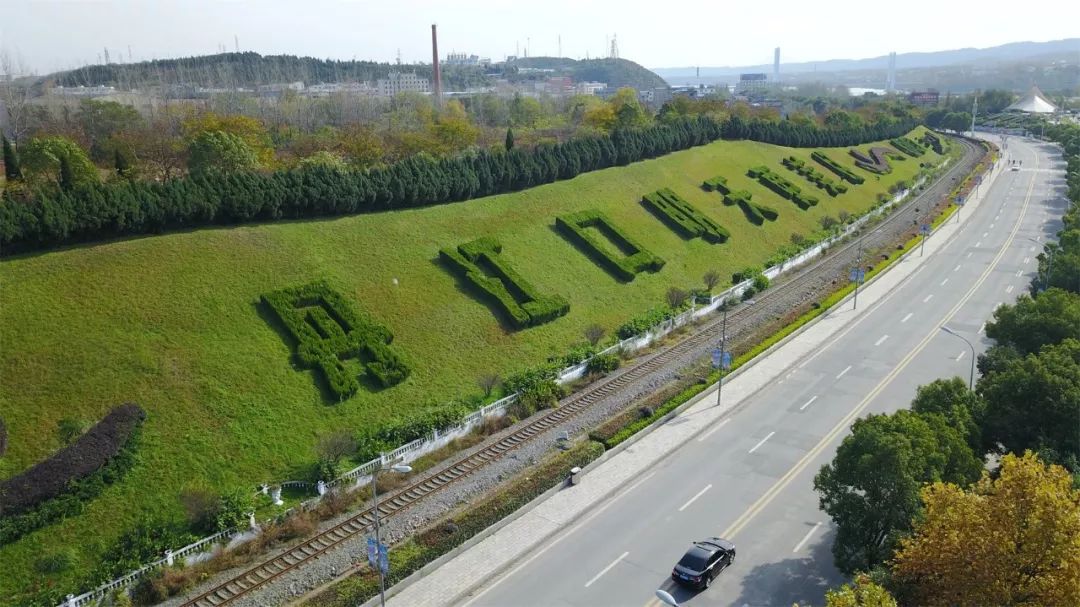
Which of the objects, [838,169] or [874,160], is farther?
[874,160]

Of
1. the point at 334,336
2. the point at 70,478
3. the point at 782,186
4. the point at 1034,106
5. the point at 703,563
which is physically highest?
the point at 1034,106

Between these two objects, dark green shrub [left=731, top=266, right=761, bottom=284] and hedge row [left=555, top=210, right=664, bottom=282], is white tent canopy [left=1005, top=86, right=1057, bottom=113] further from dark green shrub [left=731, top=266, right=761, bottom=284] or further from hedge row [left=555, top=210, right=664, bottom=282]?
hedge row [left=555, top=210, right=664, bottom=282]

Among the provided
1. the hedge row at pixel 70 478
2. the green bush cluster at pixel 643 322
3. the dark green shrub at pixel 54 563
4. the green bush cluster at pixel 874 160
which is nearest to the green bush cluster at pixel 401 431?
the hedge row at pixel 70 478

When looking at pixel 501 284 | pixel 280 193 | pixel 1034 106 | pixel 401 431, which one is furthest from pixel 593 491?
pixel 1034 106

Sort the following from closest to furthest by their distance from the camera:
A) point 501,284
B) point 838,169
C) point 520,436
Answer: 1. point 520,436
2. point 501,284
3. point 838,169

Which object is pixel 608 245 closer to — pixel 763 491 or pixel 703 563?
pixel 763 491

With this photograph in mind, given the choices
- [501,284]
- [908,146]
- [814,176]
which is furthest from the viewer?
[908,146]

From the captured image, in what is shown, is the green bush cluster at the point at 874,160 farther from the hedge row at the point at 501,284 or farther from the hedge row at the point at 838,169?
the hedge row at the point at 501,284
